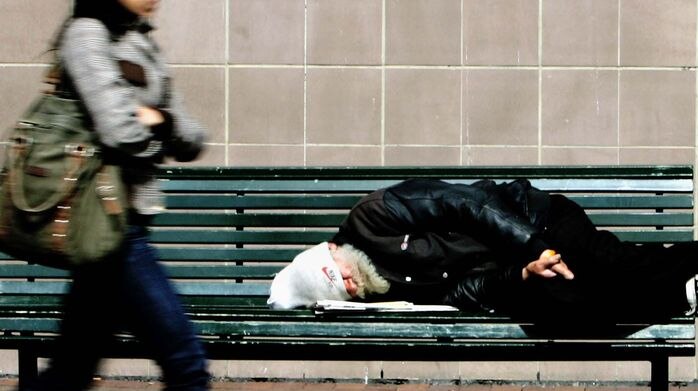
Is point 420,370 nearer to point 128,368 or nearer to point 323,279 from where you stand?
point 128,368

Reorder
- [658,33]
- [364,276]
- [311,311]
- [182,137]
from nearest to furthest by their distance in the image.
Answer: [182,137], [311,311], [364,276], [658,33]

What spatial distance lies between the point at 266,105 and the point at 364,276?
157cm

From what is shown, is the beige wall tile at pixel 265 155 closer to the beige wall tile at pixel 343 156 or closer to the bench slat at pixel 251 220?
the beige wall tile at pixel 343 156

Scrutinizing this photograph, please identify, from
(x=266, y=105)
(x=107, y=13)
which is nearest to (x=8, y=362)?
(x=266, y=105)

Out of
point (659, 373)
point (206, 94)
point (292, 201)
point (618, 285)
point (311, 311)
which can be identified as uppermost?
point (206, 94)

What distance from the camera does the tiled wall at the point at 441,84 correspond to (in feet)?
20.8

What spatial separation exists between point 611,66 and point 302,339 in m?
2.28

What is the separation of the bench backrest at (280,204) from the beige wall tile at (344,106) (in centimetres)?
90

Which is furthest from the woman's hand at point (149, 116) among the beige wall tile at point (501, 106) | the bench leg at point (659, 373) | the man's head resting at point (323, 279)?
the beige wall tile at point (501, 106)

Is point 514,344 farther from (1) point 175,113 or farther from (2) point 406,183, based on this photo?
(1) point 175,113

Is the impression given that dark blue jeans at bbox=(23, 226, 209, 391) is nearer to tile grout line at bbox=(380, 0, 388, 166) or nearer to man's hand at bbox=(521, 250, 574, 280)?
man's hand at bbox=(521, 250, 574, 280)

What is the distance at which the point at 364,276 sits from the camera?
5141 mm

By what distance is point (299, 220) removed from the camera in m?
5.54

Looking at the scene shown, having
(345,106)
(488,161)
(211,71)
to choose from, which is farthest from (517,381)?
(211,71)
